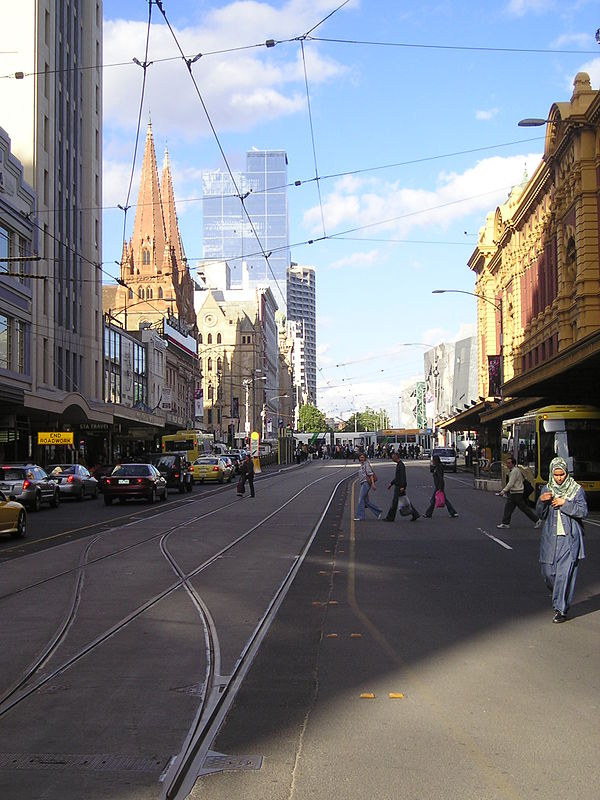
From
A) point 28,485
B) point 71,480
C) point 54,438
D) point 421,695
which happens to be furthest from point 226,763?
point 54,438

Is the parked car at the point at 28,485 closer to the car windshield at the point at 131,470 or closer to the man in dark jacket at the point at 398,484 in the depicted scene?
the car windshield at the point at 131,470

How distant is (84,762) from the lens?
557cm

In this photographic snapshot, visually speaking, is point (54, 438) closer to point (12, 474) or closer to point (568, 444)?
point (12, 474)

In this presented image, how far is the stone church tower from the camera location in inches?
4380

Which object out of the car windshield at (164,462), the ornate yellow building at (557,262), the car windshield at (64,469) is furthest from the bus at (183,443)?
the car windshield at (64,469)

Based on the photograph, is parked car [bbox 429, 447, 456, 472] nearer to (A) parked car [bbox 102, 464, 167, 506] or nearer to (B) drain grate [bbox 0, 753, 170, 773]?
(A) parked car [bbox 102, 464, 167, 506]

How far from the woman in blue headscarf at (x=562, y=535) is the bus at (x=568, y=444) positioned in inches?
757

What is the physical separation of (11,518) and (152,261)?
9842cm

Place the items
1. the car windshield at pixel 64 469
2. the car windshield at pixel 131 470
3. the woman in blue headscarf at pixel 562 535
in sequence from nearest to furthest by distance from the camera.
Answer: the woman in blue headscarf at pixel 562 535, the car windshield at pixel 131 470, the car windshield at pixel 64 469

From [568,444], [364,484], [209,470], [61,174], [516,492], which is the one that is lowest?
[209,470]

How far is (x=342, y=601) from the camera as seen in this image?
446 inches

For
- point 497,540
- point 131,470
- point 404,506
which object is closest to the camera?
point 497,540

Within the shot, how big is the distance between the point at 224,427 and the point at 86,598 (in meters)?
130

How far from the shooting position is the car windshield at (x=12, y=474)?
30.2 meters
